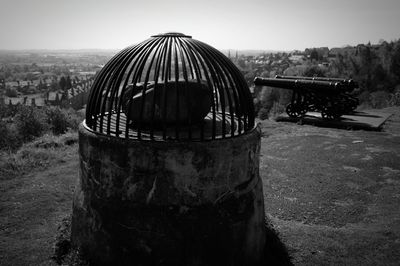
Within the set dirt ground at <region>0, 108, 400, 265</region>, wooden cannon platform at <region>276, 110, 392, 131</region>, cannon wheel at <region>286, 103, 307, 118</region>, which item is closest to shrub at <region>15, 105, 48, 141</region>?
dirt ground at <region>0, 108, 400, 265</region>

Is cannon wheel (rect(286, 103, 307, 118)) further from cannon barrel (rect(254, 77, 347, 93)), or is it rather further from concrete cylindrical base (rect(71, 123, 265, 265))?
concrete cylindrical base (rect(71, 123, 265, 265))

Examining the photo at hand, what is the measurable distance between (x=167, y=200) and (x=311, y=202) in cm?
438

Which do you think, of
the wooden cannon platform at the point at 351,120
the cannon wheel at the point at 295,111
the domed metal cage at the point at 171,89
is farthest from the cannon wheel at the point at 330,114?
the domed metal cage at the point at 171,89

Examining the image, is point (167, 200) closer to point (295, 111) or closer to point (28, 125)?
point (295, 111)

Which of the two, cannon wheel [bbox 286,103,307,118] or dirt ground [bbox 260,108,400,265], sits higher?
cannon wheel [bbox 286,103,307,118]

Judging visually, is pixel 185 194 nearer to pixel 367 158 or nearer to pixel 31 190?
pixel 31 190

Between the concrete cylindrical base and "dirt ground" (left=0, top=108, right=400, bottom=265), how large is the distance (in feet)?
4.31

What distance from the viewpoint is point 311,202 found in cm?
738

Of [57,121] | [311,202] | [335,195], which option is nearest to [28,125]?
[57,121]

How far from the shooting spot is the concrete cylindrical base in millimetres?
4105

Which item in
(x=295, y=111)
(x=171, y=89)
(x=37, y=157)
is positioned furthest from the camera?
(x=295, y=111)

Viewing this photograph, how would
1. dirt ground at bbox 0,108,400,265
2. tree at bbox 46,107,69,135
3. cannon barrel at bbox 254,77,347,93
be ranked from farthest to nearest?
tree at bbox 46,107,69,135 → cannon barrel at bbox 254,77,347,93 → dirt ground at bbox 0,108,400,265

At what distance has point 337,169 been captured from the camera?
30.4 feet

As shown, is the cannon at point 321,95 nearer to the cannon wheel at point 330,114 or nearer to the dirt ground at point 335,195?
the cannon wheel at point 330,114
